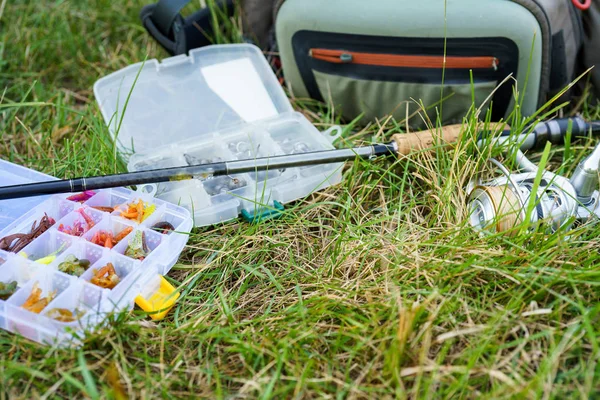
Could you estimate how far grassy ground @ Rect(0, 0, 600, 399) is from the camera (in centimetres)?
142

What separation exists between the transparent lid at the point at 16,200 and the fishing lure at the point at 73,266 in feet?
1.17

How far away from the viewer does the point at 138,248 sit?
181cm

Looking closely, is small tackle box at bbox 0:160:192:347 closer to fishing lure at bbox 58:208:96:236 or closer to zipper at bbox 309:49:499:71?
fishing lure at bbox 58:208:96:236

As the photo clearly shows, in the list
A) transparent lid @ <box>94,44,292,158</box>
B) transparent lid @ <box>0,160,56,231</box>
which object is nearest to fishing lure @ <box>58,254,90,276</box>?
transparent lid @ <box>0,160,56,231</box>

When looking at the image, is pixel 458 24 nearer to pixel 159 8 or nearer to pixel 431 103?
pixel 431 103

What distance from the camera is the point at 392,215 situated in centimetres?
200

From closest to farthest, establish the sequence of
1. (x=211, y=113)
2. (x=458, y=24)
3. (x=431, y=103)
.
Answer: (x=458, y=24) → (x=431, y=103) → (x=211, y=113)

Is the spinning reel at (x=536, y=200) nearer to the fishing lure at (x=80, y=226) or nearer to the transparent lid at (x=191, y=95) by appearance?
the transparent lid at (x=191, y=95)

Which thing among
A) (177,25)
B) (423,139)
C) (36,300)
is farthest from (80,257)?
(177,25)

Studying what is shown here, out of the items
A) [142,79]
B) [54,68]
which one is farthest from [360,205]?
[54,68]

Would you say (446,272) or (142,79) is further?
(142,79)

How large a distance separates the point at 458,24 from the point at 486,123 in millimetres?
391

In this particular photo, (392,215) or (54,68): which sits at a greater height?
(54,68)

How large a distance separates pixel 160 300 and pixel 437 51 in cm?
131
